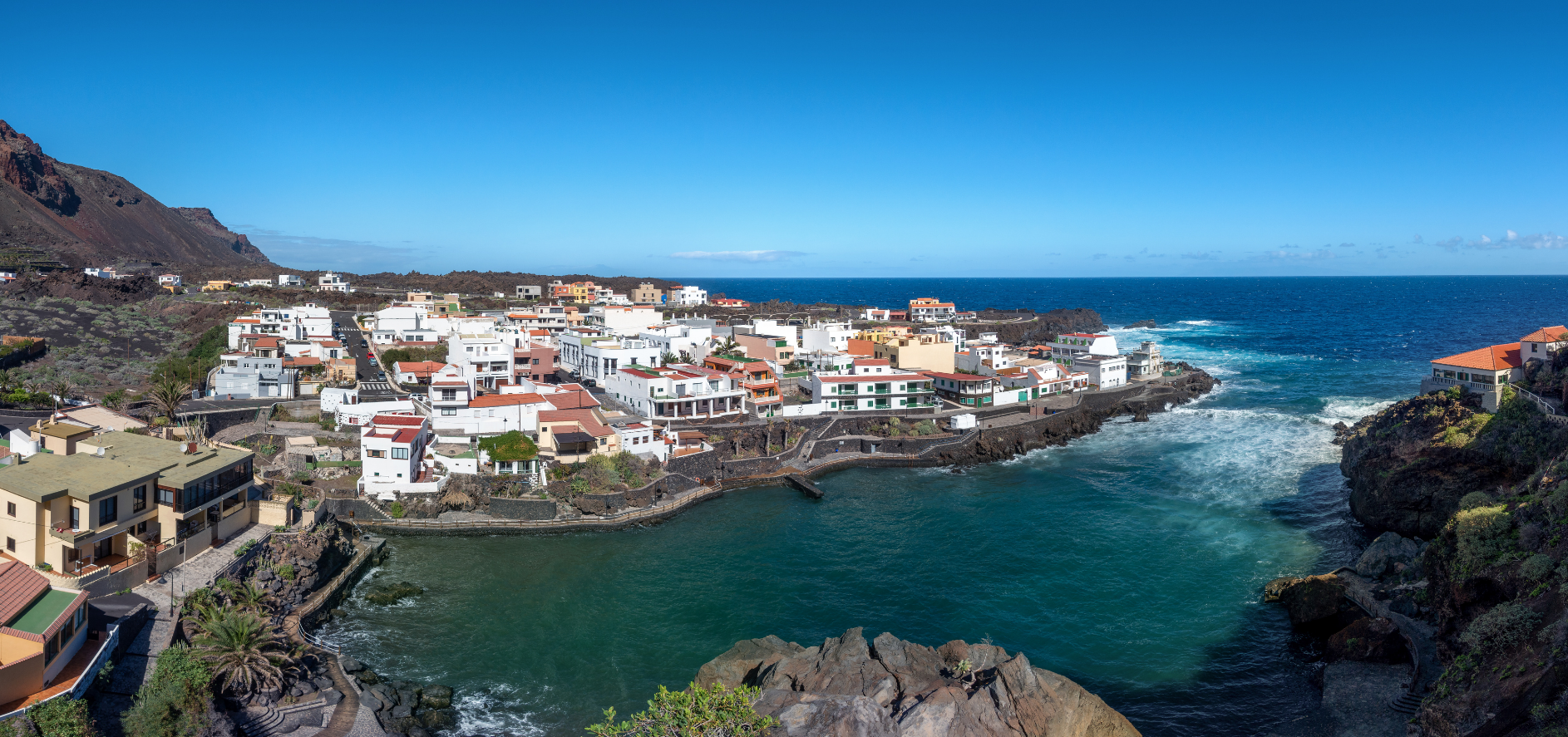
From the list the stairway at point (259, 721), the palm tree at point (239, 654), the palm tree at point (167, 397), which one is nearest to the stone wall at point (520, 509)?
the palm tree at point (239, 654)

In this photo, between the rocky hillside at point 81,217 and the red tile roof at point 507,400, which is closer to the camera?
the red tile roof at point 507,400

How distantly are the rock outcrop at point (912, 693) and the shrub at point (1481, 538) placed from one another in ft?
31.6

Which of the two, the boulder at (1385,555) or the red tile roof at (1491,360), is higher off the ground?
the red tile roof at (1491,360)

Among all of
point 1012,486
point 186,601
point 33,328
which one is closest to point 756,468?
point 1012,486

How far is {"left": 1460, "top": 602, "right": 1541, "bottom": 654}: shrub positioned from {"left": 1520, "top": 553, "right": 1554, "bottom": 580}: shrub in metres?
0.89

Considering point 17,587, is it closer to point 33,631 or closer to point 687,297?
point 33,631

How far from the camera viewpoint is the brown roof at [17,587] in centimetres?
1553

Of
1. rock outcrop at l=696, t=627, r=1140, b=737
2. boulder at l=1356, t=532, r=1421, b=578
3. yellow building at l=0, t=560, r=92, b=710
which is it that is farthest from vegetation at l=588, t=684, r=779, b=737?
boulder at l=1356, t=532, r=1421, b=578

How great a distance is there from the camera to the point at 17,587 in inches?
639

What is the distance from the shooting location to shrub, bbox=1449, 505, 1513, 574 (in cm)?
1984

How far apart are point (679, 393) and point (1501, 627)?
116ft

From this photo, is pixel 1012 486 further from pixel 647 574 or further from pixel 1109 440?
pixel 647 574

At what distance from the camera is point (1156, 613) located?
25328 mm

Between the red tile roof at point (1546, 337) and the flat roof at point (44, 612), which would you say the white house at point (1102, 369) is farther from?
the flat roof at point (44, 612)
